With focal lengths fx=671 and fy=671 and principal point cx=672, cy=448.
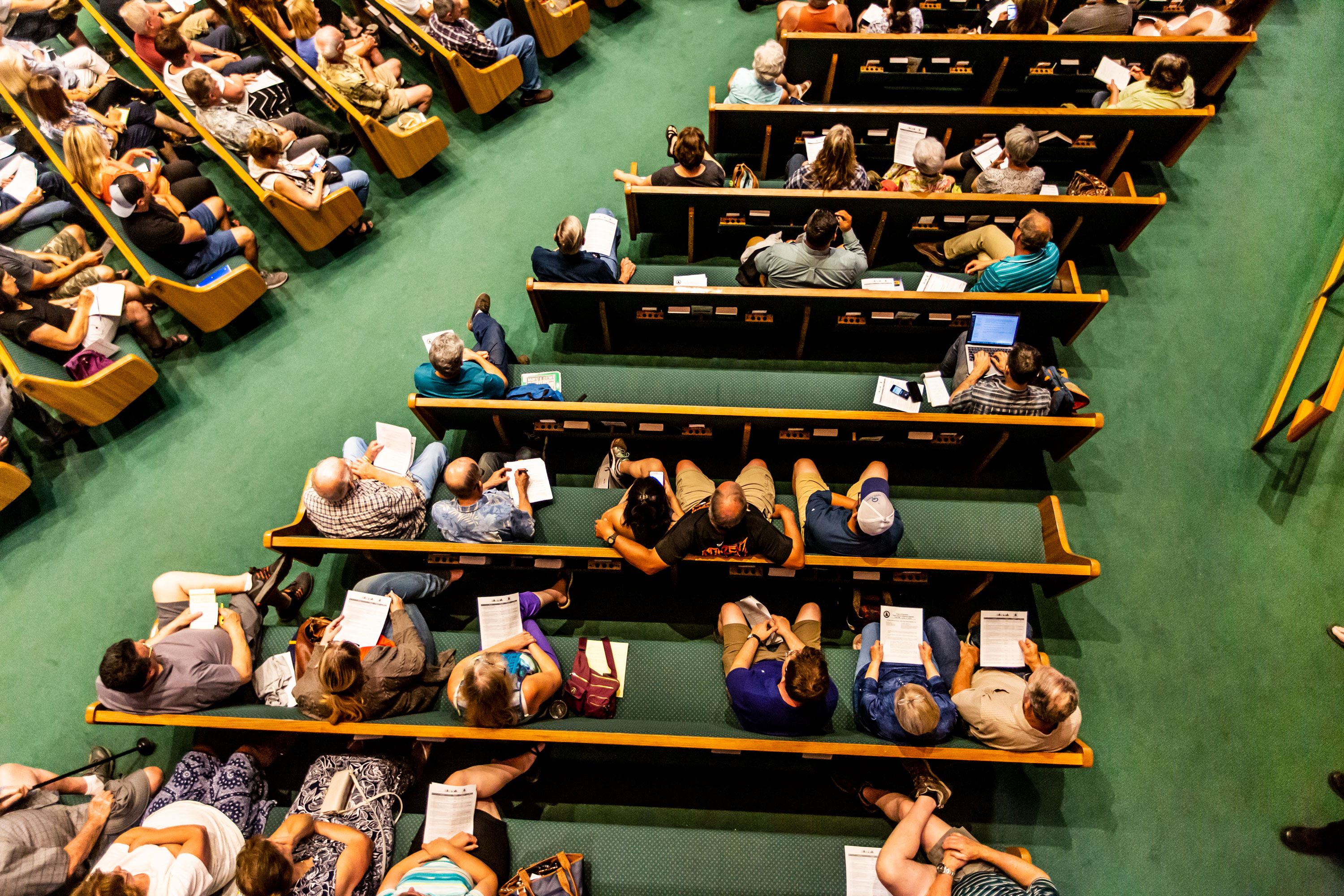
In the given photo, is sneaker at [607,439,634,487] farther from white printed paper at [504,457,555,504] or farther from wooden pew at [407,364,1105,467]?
white printed paper at [504,457,555,504]

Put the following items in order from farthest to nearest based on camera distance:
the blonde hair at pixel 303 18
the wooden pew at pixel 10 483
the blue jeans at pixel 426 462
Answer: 1. the blonde hair at pixel 303 18
2. the wooden pew at pixel 10 483
3. the blue jeans at pixel 426 462

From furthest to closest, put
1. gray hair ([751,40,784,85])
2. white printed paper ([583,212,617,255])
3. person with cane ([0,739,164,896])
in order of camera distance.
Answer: gray hair ([751,40,784,85]) < white printed paper ([583,212,617,255]) < person with cane ([0,739,164,896])

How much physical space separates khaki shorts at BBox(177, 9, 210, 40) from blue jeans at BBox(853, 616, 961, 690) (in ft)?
22.2

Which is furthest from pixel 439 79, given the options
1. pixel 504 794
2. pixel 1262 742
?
pixel 1262 742

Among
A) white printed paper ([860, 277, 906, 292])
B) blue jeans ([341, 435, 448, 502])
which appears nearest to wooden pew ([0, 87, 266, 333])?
blue jeans ([341, 435, 448, 502])

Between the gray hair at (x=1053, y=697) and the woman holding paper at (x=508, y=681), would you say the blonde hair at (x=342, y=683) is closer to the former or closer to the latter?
the woman holding paper at (x=508, y=681)

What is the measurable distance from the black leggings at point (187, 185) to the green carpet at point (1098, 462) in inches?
18.3

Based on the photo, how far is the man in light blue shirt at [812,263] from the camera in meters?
3.75

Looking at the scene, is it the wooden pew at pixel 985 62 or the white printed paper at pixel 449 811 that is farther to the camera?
the wooden pew at pixel 985 62

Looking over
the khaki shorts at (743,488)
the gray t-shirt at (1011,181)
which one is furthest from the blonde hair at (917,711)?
the gray t-shirt at (1011,181)

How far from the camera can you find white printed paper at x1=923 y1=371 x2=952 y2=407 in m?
3.66

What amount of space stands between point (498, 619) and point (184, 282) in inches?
127

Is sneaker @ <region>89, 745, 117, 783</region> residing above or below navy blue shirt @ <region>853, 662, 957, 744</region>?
below

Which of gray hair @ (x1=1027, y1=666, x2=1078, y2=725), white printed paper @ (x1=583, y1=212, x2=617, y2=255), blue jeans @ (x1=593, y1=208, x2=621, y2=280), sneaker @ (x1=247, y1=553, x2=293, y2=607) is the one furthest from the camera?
white printed paper @ (x1=583, y1=212, x2=617, y2=255)
